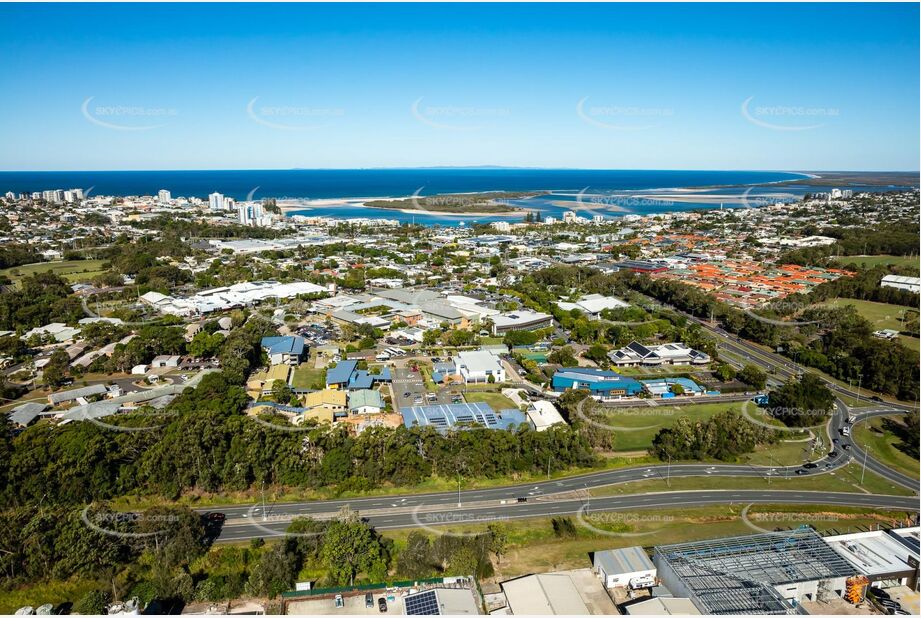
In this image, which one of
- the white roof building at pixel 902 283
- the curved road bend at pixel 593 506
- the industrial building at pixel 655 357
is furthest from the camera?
the white roof building at pixel 902 283

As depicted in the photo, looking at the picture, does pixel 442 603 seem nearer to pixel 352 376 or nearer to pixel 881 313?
pixel 352 376

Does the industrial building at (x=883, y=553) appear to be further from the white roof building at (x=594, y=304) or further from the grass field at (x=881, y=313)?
the white roof building at (x=594, y=304)

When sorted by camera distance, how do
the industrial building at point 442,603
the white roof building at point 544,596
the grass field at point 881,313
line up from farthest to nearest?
the grass field at point 881,313
the white roof building at point 544,596
the industrial building at point 442,603

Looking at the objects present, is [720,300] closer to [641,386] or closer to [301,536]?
[641,386]

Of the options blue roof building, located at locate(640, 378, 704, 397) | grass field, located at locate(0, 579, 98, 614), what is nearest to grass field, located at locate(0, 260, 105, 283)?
grass field, located at locate(0, 579, 98, 614)

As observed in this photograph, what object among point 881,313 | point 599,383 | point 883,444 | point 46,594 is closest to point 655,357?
point 599,383

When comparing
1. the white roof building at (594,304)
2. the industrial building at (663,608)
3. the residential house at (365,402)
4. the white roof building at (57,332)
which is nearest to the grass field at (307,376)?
the residential house at (365,402)

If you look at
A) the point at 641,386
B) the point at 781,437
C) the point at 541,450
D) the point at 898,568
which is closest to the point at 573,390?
the point at 641,386
